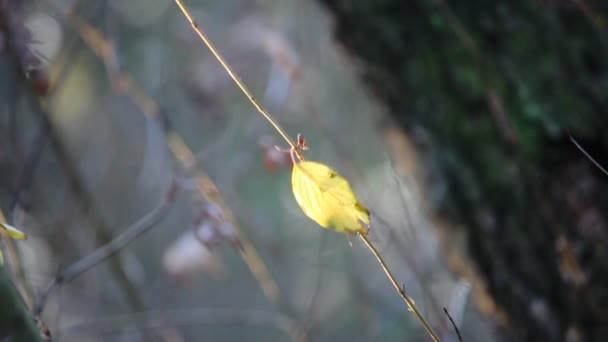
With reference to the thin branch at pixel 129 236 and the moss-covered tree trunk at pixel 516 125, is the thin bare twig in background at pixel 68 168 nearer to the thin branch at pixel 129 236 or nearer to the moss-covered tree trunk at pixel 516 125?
the thin branch at pixel 129 236

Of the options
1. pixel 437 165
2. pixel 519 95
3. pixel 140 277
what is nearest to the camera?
pixel 519 95

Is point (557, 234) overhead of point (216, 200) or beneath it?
overhead

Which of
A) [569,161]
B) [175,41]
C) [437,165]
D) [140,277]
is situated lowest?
[140,277]

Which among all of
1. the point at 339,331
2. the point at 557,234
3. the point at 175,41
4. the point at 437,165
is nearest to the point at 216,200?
the point at 437,165

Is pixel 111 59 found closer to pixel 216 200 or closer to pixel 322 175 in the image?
pixel 216 200

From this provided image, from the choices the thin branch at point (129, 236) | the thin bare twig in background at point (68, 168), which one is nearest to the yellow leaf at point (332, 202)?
the thin branch at point (129, 236)

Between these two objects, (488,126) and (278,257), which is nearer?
(488,126)

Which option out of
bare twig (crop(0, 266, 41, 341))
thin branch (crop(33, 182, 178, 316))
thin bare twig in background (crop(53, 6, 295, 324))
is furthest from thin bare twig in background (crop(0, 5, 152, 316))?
bare twig (crop(0, 266, 41, 341))

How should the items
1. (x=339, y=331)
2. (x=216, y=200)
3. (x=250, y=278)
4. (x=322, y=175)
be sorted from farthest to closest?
(x=250, y=278), (x=339, y=331), (x=216, y=200), (x=322, y=175)
